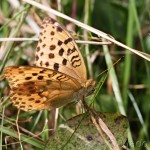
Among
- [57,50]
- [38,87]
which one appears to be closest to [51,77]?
[38,87]

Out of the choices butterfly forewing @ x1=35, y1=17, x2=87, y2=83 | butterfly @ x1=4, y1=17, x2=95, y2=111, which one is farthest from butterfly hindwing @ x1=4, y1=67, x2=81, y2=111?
butterfly forewing @ x1=35, y1=17, x2=87, y2=83

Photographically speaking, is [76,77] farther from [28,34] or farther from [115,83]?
[28,34]

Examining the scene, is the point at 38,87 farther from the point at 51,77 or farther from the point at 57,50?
the point at 57,50

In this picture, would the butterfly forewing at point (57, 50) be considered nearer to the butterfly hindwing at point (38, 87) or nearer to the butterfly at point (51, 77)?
the butterfly at point (51, 77)

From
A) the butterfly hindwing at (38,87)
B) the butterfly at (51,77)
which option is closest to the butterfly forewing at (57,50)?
the butterfly at (51,77)

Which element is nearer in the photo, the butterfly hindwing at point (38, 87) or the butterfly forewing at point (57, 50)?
the butterfly hindwing at point (38, 87)

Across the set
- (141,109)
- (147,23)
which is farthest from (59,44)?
(147,23)

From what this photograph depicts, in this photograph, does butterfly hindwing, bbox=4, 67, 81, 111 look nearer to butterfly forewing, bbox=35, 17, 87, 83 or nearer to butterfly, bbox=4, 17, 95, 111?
butterfly, bbox=4, 17, 95, 111
